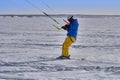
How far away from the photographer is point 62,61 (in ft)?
39.0

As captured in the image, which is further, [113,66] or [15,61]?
[15,61]

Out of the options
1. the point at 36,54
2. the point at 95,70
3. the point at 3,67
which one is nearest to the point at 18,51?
the point at 36,54

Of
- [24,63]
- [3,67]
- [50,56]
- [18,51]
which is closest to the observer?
[3,67]

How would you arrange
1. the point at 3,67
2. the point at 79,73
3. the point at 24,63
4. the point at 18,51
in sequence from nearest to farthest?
the point at 79,73 < the point at 3,67 < the point at 24,63 < the point at 18,51

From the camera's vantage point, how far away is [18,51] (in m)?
14.5

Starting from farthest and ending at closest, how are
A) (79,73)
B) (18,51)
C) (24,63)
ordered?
(18,51) → (24,63) → (79,73)

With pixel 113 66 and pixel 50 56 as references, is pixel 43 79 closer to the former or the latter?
pixel 113 66

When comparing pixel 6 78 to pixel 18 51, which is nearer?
pixel 6 78

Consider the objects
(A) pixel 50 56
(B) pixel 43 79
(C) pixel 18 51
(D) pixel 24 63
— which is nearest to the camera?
(B) pixel 43 79

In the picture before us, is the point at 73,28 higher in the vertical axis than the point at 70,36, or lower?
higher

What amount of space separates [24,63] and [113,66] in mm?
2601

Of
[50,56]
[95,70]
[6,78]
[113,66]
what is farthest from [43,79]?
[50,56]

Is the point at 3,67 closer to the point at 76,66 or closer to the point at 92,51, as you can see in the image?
the point at 76,66

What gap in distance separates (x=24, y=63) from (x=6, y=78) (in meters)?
2.37
